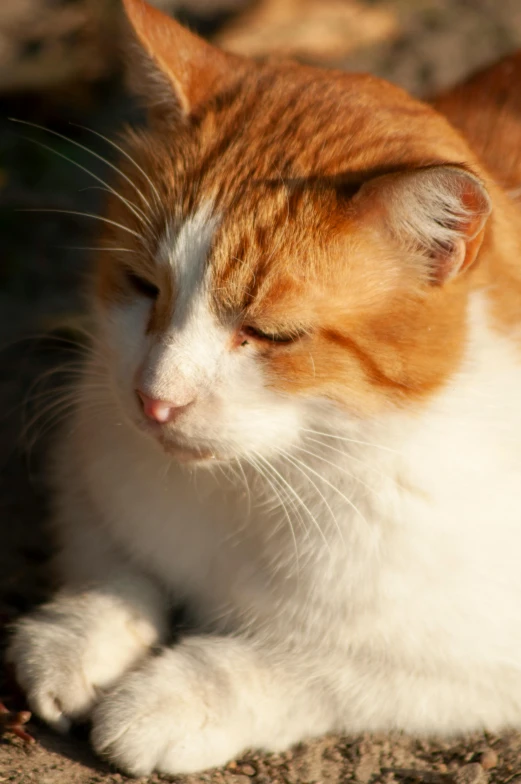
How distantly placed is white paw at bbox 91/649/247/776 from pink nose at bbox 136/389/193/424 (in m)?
0.59

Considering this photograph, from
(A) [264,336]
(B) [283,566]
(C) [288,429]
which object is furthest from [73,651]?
(A) [264,336]

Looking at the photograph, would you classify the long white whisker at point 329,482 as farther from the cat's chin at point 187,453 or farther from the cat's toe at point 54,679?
the cat's toe at point 54,679

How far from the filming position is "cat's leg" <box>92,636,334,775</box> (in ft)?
6.24

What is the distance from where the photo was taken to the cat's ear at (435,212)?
1526mm

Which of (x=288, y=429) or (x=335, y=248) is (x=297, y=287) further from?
(x=288, y=429)

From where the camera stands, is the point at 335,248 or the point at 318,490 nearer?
the point at 335,248

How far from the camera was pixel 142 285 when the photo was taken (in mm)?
1910

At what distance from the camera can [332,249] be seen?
167 centimetres

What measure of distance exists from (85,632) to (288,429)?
688 mm

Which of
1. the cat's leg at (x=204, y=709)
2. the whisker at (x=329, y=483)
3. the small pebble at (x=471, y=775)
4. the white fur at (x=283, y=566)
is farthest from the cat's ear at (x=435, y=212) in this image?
the small pebble at (x=471, y=775)

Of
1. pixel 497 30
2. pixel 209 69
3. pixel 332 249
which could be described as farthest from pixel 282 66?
pixel 497 30

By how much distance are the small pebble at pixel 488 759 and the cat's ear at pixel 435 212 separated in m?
1.00

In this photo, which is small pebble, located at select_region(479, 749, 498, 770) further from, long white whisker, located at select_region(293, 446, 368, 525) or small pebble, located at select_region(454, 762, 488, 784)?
long white whisker, located at select_region(293, 446, 368, 525)

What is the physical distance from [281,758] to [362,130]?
1248mm
